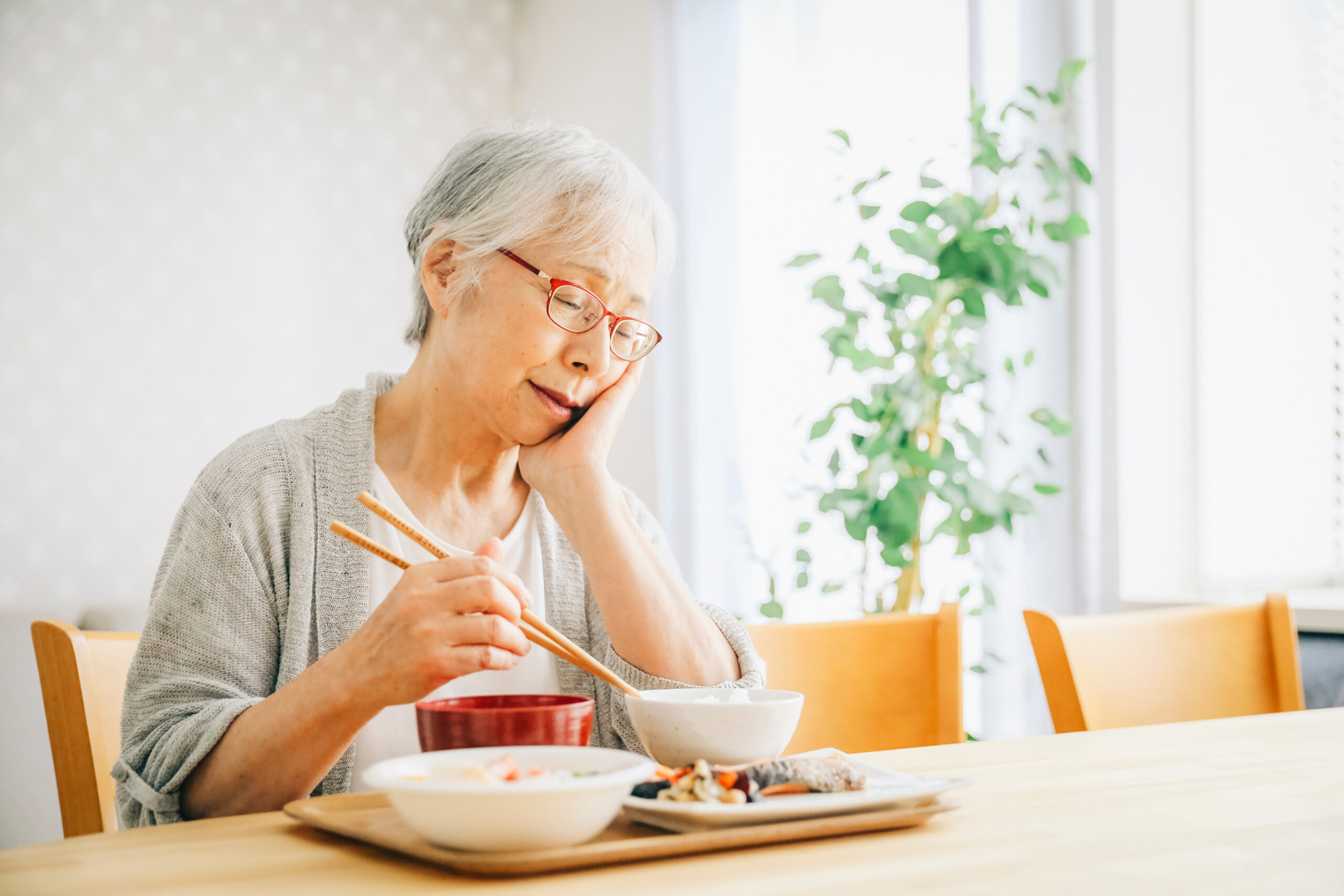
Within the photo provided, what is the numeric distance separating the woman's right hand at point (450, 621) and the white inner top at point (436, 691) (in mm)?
333

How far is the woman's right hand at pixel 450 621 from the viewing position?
0.77 metres

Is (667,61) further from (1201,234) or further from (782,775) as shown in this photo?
(782,775)

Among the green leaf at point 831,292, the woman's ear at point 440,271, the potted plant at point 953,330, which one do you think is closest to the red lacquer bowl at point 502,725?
the woman's ear at point 440,271

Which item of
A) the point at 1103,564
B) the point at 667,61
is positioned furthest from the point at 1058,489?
the point at 667,61

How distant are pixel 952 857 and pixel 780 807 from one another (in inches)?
4.2

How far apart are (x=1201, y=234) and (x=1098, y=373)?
378 millimetres

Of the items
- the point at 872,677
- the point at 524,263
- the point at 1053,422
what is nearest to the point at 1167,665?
the point at 872,677

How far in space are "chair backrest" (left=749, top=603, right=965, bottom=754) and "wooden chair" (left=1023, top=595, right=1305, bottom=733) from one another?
117 millimetres

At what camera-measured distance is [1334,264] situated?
2174 mm

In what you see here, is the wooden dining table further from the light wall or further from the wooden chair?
the light wall

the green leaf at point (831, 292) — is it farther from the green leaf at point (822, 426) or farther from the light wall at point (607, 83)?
the light wall at point (607, 83)

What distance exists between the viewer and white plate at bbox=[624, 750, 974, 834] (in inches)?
26.1

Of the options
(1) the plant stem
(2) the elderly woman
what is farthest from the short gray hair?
(1) the plant stem

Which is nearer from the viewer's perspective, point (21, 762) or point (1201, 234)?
point (1201, 234)
